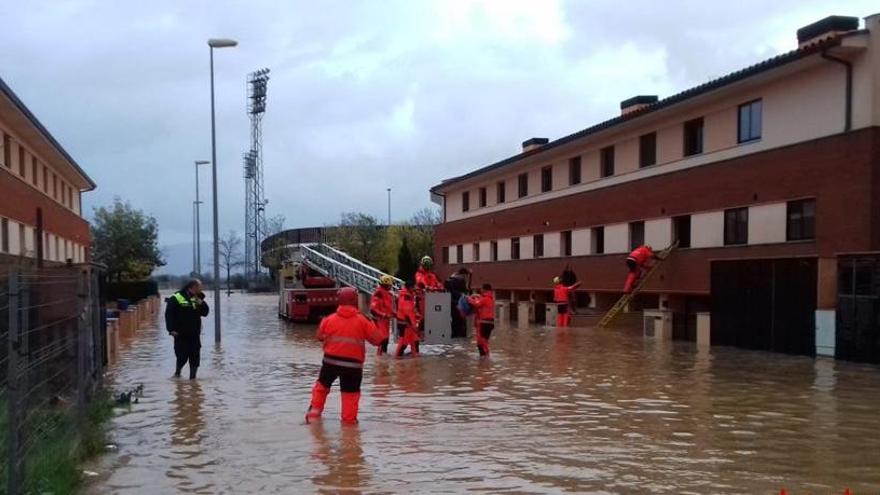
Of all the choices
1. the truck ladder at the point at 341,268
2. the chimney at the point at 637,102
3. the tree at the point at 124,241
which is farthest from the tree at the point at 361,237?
the chimney at the point at 637,102

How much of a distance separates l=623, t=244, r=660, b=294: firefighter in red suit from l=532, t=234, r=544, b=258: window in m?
9.12

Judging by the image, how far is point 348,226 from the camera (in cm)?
7294

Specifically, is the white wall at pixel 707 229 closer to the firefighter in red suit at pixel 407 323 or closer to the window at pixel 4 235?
the firefighter in red suit at pixel 407 323

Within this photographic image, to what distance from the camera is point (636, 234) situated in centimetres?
2909

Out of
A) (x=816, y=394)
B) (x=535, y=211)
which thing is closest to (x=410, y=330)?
(x=816, y=394)

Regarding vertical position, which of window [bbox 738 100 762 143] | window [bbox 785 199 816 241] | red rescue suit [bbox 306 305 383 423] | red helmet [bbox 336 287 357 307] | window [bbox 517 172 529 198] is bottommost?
red rescue suit [bbox 306 305 383 423]

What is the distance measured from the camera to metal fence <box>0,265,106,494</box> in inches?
224

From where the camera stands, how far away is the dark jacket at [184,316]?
14188 mm

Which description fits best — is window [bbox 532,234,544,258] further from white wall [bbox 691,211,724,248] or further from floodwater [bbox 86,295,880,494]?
floodwater [bbox 86,295,880,494]

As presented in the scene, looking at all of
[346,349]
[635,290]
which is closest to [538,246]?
[635,290]

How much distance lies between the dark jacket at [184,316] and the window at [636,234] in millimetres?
17781

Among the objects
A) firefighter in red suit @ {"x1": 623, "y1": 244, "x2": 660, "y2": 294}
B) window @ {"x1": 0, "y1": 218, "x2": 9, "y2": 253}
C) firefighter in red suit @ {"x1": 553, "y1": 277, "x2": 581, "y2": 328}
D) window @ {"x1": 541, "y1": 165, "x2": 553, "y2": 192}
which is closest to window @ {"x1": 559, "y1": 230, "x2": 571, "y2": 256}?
window @ {"x1": 541, "y1": 165, "x2": 553, "y2": 192}

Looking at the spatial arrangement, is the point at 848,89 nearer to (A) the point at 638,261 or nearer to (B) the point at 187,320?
(A) the point at 638,261

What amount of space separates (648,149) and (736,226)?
5507mm
